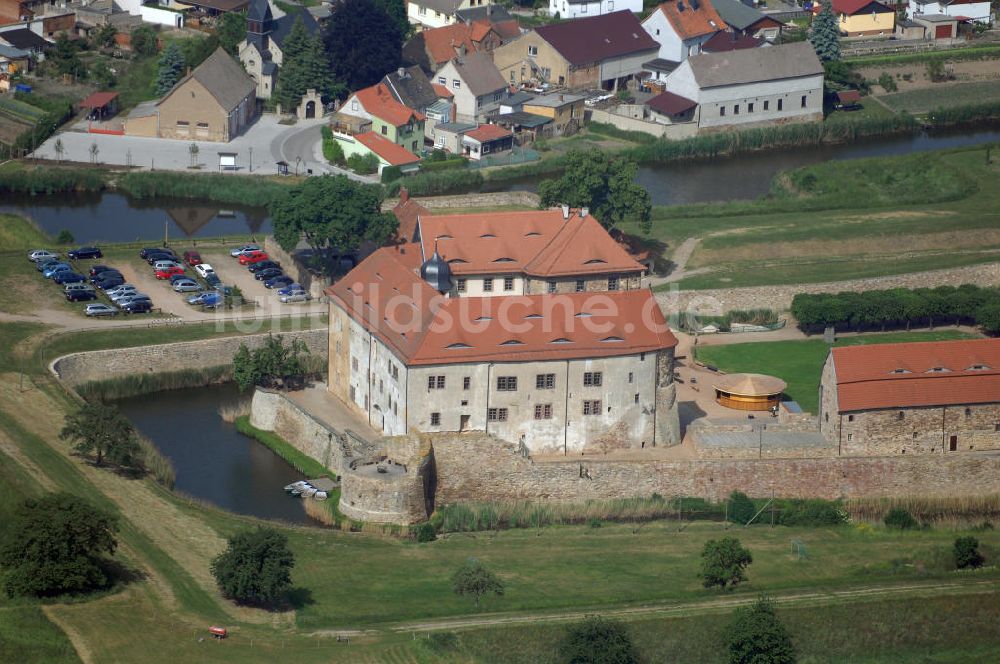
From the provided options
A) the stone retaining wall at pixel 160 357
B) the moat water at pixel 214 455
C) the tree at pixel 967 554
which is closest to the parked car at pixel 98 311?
the stone retaining wall at pixel 160 357

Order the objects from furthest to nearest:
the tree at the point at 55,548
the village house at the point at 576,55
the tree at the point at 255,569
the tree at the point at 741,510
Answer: the village house at the point at 576,55
the tree at the point at 741,510
the tree at the point at 255,569
the tree at the point at 55,548

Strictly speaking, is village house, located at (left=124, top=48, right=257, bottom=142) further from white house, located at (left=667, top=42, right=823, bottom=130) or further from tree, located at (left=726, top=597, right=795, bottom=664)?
tree, located at (left=726, top=597, right=795, bottom=664)

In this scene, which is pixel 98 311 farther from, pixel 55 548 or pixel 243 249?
pixel 55 548

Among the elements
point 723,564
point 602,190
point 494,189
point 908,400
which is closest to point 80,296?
point 602,190

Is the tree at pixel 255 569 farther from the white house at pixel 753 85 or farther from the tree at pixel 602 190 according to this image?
the white house at pixel 753 85

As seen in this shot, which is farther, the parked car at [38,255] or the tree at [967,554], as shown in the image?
the parked car at [38,255]

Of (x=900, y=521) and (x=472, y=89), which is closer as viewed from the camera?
(x=900, y=521)

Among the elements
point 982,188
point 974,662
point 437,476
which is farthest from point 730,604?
point 982,188
